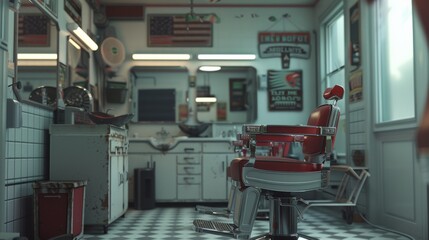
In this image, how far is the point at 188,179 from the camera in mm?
6516

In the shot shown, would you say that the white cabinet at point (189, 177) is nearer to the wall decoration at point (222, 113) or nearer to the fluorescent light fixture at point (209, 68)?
the wall decoration at point (222, 113)

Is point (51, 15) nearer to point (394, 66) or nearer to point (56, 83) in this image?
point (56, 83)

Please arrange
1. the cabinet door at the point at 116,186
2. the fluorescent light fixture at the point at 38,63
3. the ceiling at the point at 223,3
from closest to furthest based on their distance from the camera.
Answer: the fluorescent light fixture at the point at 38,63, the cabinet door at the point at 116,186, the ceiling at the point at 223,3

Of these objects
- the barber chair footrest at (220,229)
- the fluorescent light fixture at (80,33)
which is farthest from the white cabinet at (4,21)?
the fluorescent light fixture at (80,33)

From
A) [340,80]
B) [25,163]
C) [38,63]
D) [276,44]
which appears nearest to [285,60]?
[276,44]

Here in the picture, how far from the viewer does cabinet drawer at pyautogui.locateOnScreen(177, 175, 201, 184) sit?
6516 millimetres

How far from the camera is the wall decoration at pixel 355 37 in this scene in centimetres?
541

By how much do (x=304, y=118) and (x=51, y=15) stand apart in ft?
13.9

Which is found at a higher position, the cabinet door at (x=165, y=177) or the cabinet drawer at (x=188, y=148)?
the cabinet drawer at (x=188, y=148)

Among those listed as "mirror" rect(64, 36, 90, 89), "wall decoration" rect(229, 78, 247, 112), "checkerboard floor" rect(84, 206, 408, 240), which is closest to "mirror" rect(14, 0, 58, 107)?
"mirror" rect(64, 36, 90, 89)

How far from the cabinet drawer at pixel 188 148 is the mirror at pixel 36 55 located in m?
2.23

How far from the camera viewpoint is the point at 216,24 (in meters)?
7.35

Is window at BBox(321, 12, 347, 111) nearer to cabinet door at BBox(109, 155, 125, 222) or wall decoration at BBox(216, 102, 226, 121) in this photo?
wall decoration at BBox(216, 102, 226, 121)

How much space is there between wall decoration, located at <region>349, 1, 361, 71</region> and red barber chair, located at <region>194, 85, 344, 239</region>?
2.36 m
